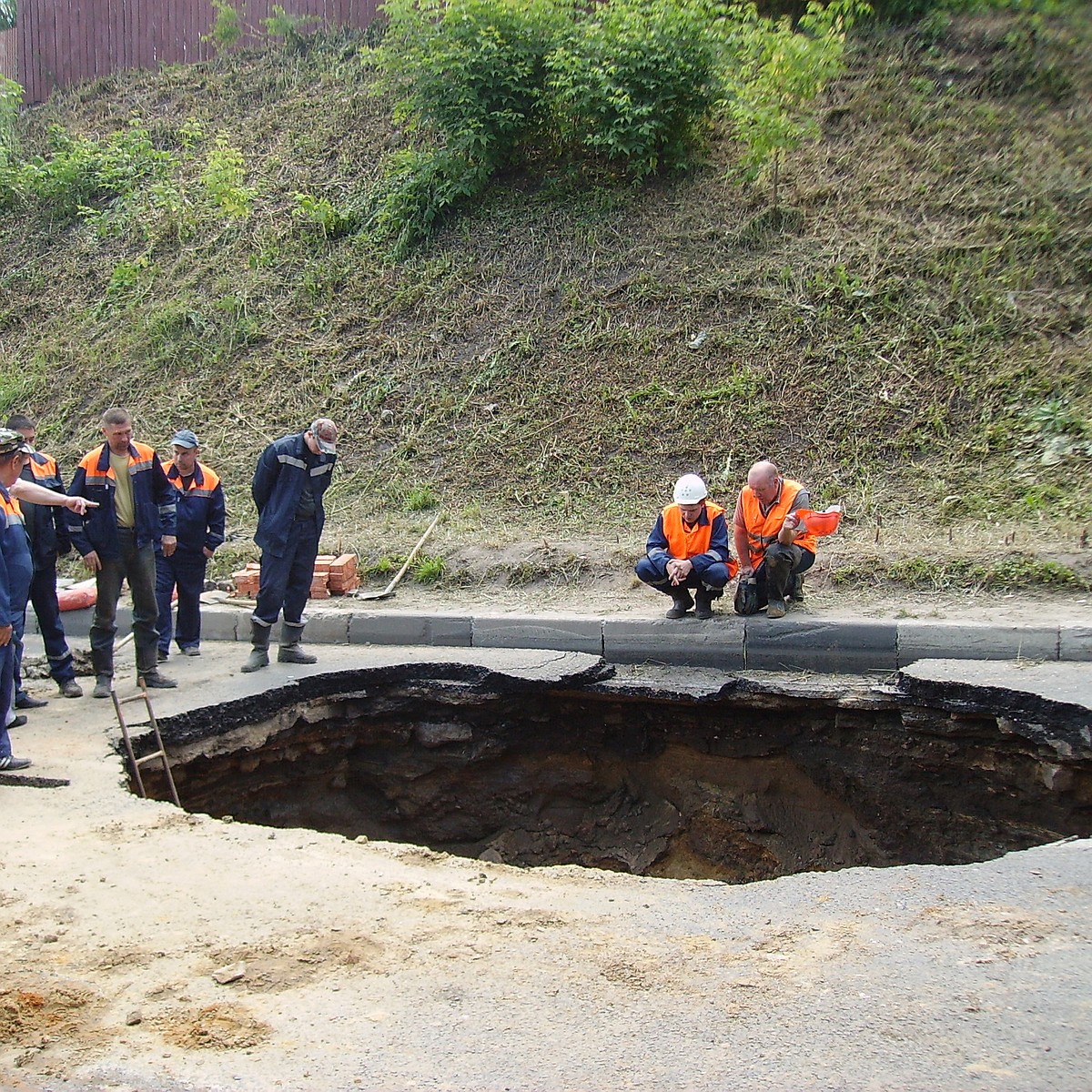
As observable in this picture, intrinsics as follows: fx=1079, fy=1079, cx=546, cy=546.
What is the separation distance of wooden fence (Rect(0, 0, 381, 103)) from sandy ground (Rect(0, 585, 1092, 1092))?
16064 millimetres

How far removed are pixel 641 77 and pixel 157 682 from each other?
8.25 metres

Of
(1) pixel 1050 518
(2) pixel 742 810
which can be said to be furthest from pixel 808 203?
(2) pixel 742 810

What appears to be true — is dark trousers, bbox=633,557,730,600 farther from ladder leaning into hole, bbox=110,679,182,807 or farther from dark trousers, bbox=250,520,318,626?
ladder leaning into hole, bbox=110,679,182,807

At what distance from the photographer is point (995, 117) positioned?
11.8 m

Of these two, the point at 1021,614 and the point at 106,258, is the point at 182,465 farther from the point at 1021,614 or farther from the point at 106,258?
the point at 106,258

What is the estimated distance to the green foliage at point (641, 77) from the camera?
11469 millimetres

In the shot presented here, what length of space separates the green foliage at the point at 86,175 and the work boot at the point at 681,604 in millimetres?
11524

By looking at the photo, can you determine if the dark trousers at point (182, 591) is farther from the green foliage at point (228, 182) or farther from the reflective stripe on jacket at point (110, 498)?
the green foliage at point (228, 182)

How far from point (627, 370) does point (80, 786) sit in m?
7.05

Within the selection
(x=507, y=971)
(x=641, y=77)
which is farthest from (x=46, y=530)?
(x=641, y=77)

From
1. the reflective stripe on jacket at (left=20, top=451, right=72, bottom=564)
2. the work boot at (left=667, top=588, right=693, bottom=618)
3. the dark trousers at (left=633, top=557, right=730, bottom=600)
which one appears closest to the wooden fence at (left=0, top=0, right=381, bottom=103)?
the reflective stripe on jacket at (left=20, top=451, right=72, bottom=564)

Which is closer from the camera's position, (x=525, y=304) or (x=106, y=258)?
(x=525, y=304)

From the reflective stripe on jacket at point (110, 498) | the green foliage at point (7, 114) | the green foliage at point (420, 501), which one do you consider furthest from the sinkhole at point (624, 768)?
the green foliage at point (7, 114)

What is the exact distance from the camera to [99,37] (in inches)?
702
